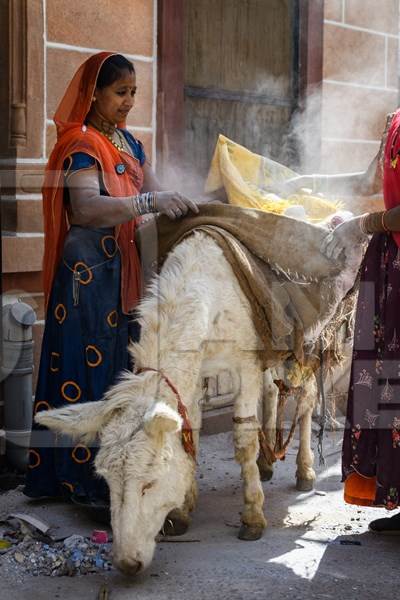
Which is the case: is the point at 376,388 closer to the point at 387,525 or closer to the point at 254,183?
the point at 387,525

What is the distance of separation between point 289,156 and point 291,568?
13.2 feet

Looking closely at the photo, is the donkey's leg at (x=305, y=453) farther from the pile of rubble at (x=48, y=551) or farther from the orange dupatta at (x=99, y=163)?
the pile of rubble at (x=48, y=551)

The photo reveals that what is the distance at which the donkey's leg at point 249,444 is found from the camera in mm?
4652

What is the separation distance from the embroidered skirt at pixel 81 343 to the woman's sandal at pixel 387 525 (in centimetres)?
146

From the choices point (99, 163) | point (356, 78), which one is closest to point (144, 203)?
point (99, 163)

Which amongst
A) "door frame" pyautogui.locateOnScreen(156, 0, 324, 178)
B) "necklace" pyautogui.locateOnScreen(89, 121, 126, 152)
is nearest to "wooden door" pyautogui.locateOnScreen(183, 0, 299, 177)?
"door frame" pyautogui.locateOnScreen(156, 0, 324, 178)

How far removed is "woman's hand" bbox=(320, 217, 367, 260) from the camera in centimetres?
450

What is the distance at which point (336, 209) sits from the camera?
5.17 meters

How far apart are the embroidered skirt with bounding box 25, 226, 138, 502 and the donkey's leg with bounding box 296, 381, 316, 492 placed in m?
1.24

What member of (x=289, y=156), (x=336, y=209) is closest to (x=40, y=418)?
(x=336, y=209)

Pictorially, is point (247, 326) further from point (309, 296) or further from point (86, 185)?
point (86, 185)

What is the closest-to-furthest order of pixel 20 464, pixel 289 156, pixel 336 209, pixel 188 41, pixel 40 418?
pixel 40 418
pixel 336 209
pixel 20 464
pixel 188 41
pixel 289 156

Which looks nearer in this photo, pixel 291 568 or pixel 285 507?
pixel 291 568

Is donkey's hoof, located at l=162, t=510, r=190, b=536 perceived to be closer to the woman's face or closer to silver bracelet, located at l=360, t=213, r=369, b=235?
silver bracelet, located at l=360, t=213, r=369, b=235
